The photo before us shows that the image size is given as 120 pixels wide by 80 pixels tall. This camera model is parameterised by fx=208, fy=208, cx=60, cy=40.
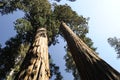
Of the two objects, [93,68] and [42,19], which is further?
[42,19]

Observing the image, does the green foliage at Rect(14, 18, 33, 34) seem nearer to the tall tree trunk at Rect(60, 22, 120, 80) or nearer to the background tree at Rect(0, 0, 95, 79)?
the background tree at Rect(0, 0, 95, 79)

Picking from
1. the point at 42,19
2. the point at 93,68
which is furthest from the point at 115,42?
the point at 93,68

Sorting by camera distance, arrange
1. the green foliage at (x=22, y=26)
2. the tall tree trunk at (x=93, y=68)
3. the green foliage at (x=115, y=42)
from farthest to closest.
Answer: the green foliage at (x=115, y=42) < the green foliage at (x=22, y=26) < the tall tree trunk at (x=93, y=68)

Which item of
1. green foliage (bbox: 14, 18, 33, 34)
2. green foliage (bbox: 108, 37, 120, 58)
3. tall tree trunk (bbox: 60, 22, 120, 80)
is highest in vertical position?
green foliage (bbox: 108, 37, 120, 58)

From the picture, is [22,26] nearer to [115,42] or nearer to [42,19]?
[42,19]

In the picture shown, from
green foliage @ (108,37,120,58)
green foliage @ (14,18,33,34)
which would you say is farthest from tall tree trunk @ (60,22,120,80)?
green foliage @ (108,37,120,58)

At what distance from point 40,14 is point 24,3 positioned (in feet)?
6.79

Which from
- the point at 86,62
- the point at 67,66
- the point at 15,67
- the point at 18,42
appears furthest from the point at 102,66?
the point at 67,66

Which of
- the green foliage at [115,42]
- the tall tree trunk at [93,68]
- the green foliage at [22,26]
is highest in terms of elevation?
the green foliage at [115,42]

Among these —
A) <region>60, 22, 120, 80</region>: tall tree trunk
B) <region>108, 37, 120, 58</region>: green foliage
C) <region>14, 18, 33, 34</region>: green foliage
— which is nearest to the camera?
<region>60, 22, 120, 80</region>: tall tree trunk

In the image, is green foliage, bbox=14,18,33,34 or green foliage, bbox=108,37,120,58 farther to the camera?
green foliage, bbox=108,37,120,58

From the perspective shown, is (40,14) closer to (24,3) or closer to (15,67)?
(24,3)

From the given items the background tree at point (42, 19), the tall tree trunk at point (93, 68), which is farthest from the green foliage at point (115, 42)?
the tall tree trunk at point (93, 68)

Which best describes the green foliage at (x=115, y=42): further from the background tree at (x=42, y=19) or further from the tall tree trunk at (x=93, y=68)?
the tall tree trunk at (x=93, y=68)
